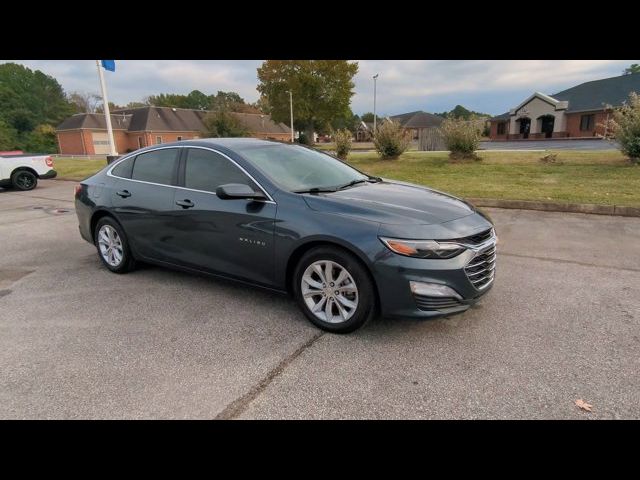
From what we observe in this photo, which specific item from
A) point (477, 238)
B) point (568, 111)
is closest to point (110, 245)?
point (477, 238)

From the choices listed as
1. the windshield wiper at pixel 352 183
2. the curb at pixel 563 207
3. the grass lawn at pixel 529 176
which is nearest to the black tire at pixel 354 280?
the windshield wiper at pixel 352 183

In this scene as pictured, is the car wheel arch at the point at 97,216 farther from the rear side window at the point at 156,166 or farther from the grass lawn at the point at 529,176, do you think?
the grass lawn at the point at 529,176

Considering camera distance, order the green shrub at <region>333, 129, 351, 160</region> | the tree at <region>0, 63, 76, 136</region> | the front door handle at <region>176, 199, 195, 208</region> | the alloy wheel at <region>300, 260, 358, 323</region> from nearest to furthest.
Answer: the alloy wheel at <region>300, 260, 358, 323</region> < the front door handle at <region>176, 199, 195, 208</region> < the green shrub at <region>333, 129, 351, 160</region> < the tree at <region>0, 63, 76, 136</region>

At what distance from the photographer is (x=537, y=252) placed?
5379mm

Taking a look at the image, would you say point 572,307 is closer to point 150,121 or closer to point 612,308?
point 612,308

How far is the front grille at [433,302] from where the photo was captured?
2943 mm

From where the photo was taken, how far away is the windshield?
3.71 m

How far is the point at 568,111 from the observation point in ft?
133

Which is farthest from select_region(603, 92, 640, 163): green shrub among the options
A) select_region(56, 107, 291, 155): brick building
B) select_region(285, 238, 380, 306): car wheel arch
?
select_region(56, 107, 291, 155): brick building

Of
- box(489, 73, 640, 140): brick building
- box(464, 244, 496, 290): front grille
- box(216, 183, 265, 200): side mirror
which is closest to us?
box(464, 244, 496, 290): front grille

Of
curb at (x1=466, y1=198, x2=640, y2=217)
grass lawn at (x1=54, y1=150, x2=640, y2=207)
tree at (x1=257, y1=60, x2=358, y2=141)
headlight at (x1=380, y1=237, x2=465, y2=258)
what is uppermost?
tree at (x1=257, y1=60, x2=358, y2=141)

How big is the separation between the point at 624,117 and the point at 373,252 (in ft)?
35.7

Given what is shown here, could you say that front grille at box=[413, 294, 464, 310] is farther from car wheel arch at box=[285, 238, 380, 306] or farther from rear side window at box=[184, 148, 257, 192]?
rear side window at box=[184, 148, 257, 192]

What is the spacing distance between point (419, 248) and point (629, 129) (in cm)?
1065
